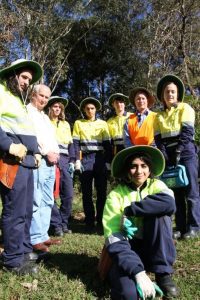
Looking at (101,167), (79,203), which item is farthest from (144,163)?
(79,203)

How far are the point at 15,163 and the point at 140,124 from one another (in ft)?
8.37

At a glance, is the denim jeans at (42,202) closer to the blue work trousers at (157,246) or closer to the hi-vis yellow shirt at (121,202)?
the hi-vis yellow shirt at (121,202)

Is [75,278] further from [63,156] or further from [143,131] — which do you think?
[63,156]

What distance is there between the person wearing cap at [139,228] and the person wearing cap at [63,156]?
303cm

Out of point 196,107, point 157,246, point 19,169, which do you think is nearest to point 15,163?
point 19,169

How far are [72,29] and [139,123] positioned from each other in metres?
18.1

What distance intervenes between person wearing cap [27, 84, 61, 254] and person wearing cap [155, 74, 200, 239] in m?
1.49

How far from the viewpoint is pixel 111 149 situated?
6922mm

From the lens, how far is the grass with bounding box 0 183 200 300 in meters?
3.50

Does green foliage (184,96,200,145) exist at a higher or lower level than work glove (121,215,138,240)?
higher

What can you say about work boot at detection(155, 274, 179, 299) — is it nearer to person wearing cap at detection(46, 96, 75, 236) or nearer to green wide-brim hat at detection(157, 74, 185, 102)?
green wide-brim hat at detection(157, 74, 185, 102)

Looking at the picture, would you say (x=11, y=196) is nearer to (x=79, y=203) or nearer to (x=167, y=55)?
(x=79, y=203)

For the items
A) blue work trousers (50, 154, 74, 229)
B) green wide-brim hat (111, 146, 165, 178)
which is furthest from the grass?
blue work trousers (50, 154, 74, 229)

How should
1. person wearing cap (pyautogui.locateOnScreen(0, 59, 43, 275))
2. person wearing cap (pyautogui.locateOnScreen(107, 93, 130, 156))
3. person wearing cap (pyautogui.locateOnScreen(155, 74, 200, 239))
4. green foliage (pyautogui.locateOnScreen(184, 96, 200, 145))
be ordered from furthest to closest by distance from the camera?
green foliage (pyautogui.locateOnScreen(184, 96, 200, 145)) → person wearing cap (pyautogui.locateOnScreen(107, 93, 130, 156)) → person wearing cap (pyautogui.locateOnScreen(155, 74, 200, 239)) → person wearing cap (pyautogui.locateOnScreen(0, 59, 43, 275))
